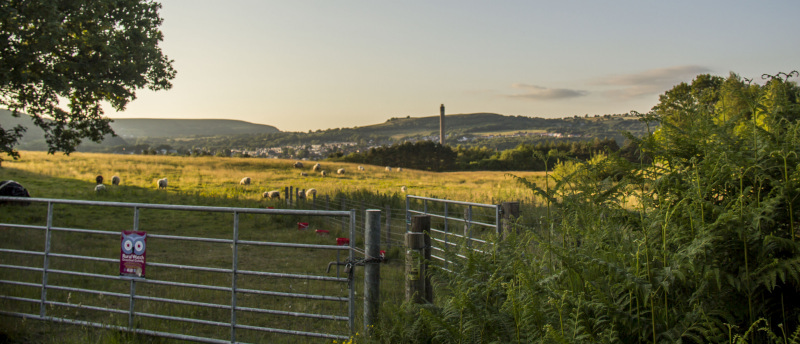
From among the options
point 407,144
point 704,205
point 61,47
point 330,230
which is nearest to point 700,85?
point 407,144

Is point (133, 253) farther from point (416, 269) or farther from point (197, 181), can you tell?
point (197, 181)

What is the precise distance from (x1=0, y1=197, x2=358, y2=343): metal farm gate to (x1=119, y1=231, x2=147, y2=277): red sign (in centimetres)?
10

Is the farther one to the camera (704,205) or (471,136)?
(471,136)

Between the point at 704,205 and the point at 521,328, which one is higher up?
the point at 704,205

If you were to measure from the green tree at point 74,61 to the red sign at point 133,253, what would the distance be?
10.5 meters

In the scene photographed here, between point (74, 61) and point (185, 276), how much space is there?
35.4 ft

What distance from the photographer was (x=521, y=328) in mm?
3385

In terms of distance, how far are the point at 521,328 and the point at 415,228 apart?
3312 mm

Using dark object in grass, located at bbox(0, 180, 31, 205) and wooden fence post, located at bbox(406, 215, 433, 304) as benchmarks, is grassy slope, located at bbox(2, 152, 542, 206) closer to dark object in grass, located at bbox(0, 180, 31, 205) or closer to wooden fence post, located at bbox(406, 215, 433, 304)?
dark object in grass, located at bbox(0, 180, 31, 205)

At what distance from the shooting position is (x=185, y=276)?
11.0 meters

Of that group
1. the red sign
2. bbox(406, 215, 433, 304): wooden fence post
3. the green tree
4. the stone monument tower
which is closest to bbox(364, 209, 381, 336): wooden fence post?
bbox(406, 215, 433, 304): wooden fence post

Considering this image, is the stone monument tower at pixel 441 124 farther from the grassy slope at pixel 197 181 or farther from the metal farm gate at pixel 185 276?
the metal farm gate at pixel 185 276

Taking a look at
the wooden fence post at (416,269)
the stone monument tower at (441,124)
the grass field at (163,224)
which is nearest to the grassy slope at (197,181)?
the grass field at (163,224)

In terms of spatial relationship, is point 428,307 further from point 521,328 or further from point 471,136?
point 471,136
